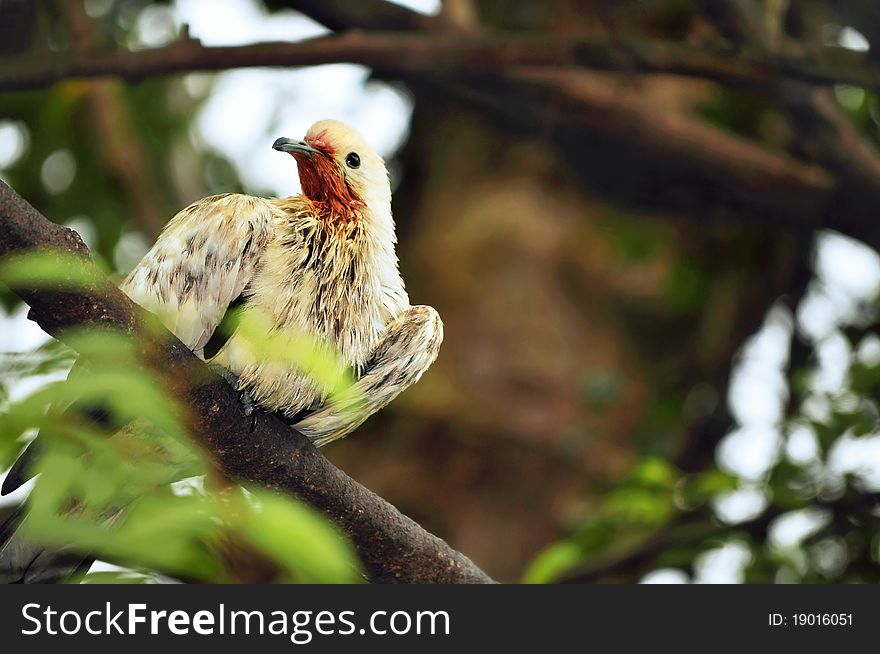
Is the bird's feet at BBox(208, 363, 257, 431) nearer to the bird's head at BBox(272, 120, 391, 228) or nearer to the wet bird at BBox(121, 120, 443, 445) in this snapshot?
the wet bird at BBox(121, 120, 443, 445)

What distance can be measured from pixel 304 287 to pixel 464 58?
141cm

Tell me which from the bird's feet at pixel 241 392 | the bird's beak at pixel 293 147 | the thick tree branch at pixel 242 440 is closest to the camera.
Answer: the thick tree branch at pixel 242 440

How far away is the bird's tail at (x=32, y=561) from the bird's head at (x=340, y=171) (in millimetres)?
848

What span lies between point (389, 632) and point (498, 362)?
10.4 feet

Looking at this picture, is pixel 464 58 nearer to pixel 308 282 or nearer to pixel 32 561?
pixel 308 282

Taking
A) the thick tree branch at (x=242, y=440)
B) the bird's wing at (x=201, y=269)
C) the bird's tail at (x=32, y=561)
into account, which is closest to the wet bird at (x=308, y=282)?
the bird's wing at (x=201, y=269)

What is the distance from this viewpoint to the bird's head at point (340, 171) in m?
2.25

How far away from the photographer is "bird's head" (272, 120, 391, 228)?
2246mm

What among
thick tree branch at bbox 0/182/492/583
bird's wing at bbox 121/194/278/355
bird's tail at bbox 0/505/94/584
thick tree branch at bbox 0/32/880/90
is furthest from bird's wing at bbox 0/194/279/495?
thick tree branch at bbox 0/32/880/90

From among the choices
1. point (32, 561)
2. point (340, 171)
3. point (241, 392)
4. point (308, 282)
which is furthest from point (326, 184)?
point (32, 561)

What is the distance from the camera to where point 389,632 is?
1.61 m

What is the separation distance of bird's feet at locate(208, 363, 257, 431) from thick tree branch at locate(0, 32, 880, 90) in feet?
4.04

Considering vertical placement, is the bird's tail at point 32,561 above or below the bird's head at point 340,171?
below

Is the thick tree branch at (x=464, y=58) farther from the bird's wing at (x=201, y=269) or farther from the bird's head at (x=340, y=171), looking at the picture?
the bird's wing at (x=201, y=269)
